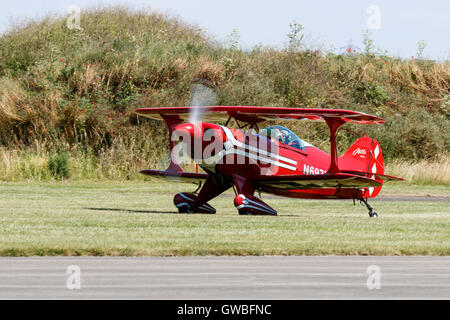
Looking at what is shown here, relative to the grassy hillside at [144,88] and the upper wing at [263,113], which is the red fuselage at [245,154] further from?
the grassy hillside at [144,88]

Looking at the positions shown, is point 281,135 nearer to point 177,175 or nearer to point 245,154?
point 245,154

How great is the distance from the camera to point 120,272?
359 inches

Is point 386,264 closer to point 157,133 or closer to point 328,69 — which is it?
point 157,133

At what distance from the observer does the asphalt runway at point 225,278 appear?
7707 mm

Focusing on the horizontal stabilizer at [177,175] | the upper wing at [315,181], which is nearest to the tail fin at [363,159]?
the upper wing at [315,181]

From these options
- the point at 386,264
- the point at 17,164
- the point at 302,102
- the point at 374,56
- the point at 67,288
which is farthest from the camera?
the point at 374,56

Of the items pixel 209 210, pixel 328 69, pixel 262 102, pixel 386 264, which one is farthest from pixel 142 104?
pixel 386 264

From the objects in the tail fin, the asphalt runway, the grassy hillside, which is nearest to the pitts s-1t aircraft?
the tail fin

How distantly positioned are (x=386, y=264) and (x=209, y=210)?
960 centimetres

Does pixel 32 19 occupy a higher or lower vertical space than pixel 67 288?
higher

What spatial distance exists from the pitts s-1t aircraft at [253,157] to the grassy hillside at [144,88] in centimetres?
1256

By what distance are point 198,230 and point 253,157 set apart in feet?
16.6

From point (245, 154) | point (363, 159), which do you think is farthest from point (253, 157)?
point (363, 159)

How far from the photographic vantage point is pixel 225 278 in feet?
28.8
